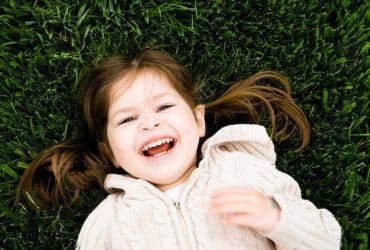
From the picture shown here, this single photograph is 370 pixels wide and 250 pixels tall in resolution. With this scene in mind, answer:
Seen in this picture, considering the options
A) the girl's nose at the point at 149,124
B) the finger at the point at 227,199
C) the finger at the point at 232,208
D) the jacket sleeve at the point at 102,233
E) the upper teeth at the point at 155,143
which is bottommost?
the jacket sleeve at the point at 102,233

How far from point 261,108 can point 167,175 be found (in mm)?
741

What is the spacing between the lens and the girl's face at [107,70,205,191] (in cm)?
271

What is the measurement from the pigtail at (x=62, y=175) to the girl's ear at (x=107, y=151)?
0.06 meters

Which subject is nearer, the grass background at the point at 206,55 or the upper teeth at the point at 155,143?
the upper teeth at the point at 155,143

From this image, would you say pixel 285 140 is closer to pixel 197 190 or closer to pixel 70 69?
pixel 197 190

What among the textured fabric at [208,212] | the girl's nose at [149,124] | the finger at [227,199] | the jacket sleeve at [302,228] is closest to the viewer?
the finger at [227,199]

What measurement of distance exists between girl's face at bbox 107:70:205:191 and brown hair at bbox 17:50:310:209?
4.2 inches

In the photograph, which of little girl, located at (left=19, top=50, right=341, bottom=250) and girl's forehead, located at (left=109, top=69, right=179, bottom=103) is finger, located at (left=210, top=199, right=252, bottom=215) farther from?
girl's forehead, located at (left=109, top=69, right=179, bottom=103)

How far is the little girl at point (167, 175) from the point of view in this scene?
2.50 meters

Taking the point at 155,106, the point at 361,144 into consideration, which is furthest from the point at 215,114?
the point at 361,144

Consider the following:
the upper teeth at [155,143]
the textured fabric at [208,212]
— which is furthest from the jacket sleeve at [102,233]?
the upper teeth at [155,143]

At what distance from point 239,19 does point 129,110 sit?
0.96m

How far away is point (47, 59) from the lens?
332 cm

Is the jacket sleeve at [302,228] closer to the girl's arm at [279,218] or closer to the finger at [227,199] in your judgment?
the girl's arm at [279,218]
